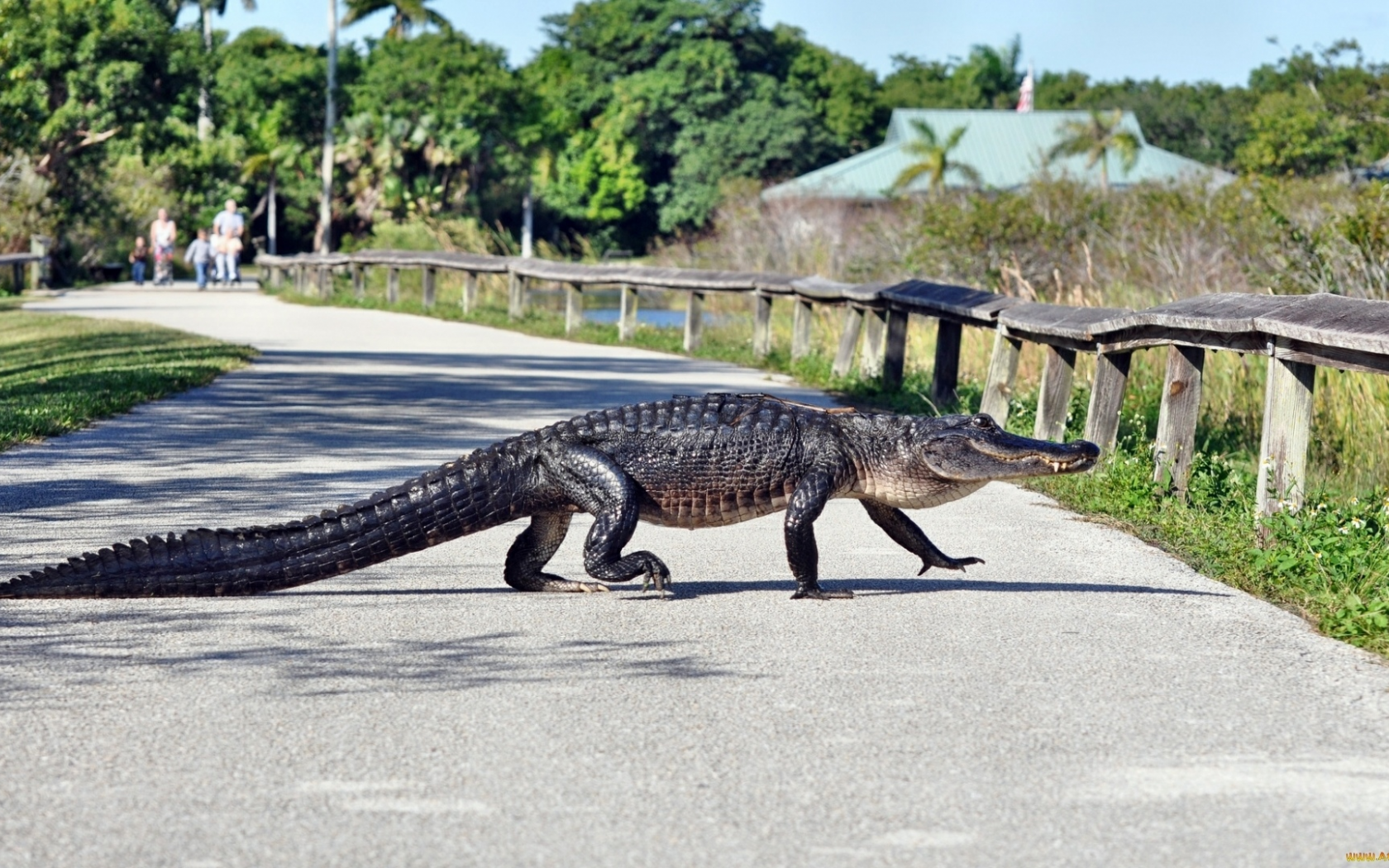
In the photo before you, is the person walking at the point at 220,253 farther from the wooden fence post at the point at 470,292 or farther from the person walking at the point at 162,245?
the wooden fence post at the point at 470,292

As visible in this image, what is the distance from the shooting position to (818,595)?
7133 millimetres

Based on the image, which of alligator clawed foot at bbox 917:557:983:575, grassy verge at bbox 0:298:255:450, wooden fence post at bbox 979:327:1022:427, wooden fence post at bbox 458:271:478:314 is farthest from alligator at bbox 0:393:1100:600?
wooden fence post at bbox 458:271:478:314

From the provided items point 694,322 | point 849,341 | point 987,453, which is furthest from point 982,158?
point 987,453

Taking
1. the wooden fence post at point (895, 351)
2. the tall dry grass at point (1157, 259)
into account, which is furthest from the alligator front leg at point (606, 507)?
the wooden fence post at point (895, 351)

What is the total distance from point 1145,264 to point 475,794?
22.7 meters

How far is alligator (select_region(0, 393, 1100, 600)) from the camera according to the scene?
Result: 6.88 metres

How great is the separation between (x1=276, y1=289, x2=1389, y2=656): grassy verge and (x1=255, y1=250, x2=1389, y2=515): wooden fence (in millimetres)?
181

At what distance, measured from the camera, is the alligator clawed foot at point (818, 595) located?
7.14 metres

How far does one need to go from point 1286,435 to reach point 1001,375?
4721mm

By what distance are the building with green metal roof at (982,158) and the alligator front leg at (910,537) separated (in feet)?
193

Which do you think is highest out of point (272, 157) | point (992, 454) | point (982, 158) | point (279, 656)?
point (982, 158)

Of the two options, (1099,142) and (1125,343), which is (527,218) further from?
(1125,343)

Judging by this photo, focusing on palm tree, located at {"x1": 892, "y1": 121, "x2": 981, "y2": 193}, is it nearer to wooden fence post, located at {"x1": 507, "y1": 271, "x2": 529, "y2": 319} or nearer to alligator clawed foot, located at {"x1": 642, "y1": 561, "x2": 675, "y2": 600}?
wooden fence post, located at {"x1": 507, "y1": 271, "x2": 529, "y2": 319}

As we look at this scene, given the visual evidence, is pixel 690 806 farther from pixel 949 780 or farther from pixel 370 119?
pixel 370 119
